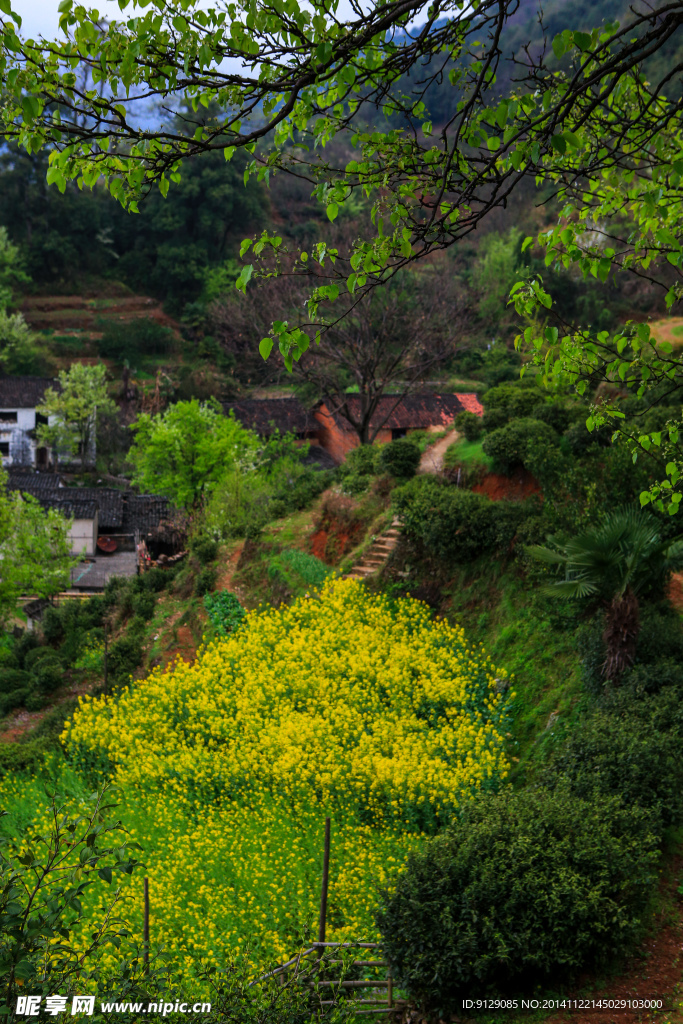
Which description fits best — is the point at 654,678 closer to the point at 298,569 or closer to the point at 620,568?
the point at 620,568

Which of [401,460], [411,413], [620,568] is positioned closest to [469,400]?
[411,413]

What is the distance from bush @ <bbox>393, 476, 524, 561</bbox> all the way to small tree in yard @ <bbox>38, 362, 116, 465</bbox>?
38039 millimetres

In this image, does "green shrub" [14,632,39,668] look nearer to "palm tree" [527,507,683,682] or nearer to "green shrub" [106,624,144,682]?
"green shrub" [106,624,144,682]

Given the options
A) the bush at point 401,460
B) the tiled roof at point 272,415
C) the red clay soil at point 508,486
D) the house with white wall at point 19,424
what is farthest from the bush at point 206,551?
the house with white wall at point 19,424

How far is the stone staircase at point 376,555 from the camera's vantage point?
15.8 m

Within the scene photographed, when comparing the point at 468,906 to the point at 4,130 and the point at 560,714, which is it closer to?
the point at 560,714

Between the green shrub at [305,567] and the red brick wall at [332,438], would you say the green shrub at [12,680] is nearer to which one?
the green shrub at [305,567]

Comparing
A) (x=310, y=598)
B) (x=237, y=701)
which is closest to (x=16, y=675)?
(x=310, y=598)

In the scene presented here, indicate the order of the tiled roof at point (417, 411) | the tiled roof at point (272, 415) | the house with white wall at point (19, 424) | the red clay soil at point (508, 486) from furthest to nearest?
the house with white wall at point (19, 424), the tiled roof at point (272, 415), the tiled roof at point (417, 411), the red clay soil at point (508, 486)

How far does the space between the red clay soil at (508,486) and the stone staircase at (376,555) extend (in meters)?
1.95

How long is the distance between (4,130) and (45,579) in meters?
22.6

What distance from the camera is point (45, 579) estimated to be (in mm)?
24656

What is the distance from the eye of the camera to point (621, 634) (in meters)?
9.75

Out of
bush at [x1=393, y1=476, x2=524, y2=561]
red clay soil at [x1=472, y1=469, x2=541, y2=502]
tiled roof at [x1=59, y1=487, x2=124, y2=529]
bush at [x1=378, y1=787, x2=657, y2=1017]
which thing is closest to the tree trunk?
bush at [x1=378, y1=787, x2=657, y2=1017]
